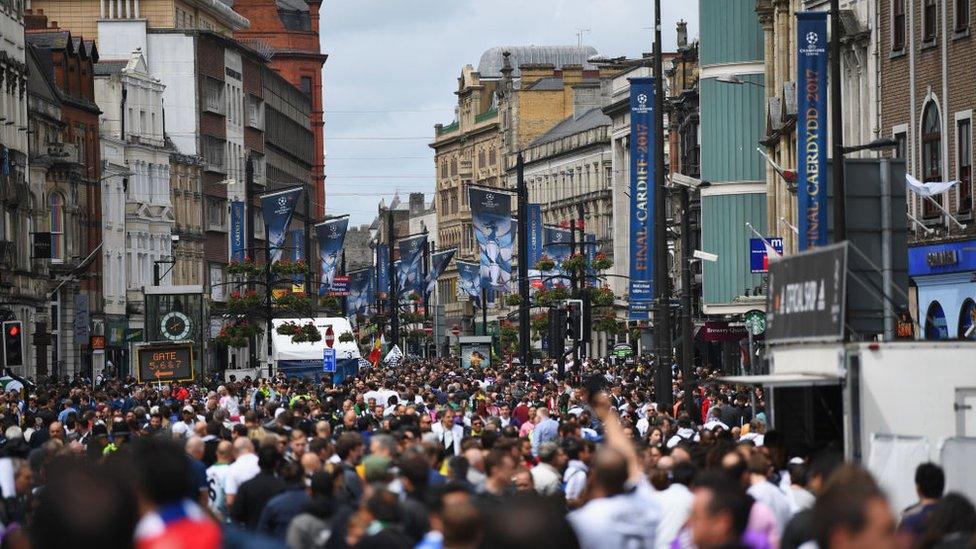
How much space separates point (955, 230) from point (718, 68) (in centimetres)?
2278

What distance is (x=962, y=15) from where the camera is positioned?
133ft

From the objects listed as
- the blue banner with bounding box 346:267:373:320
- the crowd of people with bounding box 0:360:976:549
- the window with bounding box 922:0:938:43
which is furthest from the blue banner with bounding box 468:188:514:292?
the blue banner with bounding box 346:267:373:320

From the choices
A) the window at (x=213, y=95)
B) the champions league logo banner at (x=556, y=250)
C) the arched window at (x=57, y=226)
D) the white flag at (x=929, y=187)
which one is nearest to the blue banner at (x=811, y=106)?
the white flag at (x=929, y=187)

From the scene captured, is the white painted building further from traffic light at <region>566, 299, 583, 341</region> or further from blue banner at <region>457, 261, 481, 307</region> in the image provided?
traffic light at <region>566, 299, 583, 341</region>

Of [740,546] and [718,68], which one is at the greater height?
[718,68]

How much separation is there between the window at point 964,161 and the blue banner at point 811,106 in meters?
7.90

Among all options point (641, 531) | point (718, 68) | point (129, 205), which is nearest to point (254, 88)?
point (129, 205)

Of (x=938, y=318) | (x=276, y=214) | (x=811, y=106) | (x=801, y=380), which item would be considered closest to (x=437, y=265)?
(x=276, y=214)

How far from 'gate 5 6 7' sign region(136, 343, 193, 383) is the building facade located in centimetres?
2163

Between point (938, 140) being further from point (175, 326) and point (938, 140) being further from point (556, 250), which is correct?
point (556, 250)

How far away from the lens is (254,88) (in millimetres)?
130000

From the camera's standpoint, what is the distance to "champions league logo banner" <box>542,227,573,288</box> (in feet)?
262

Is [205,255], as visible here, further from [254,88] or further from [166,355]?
[166,355]

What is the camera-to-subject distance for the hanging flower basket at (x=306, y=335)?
66.0 metres
